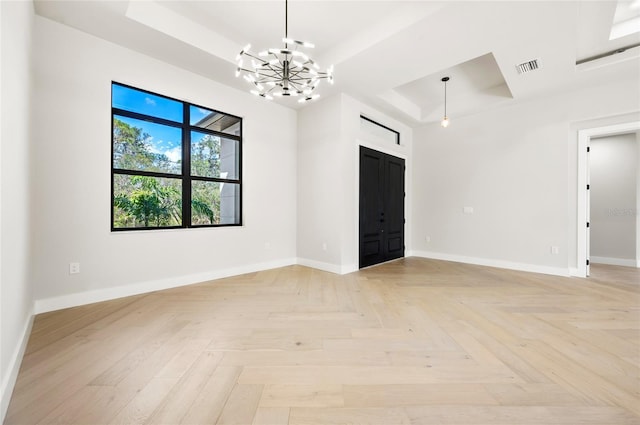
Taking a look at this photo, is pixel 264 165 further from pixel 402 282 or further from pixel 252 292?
pixel 402 282

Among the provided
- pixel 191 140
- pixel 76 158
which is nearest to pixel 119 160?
pixel 76 158

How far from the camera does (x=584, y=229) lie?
14.6 ft

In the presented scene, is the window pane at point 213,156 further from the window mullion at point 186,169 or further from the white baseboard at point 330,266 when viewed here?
the white baseboard at point 330,266

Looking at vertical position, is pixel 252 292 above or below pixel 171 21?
below

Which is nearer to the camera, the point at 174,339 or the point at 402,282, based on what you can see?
the point at 174,339

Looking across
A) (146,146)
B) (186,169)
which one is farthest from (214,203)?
(146,146)

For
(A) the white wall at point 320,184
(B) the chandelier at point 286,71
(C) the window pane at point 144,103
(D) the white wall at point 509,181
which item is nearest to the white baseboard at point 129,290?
(A) the white wall at point 320,184

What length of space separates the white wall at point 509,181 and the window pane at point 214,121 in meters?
4.27

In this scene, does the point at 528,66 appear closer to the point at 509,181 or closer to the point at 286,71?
the point at 509,181

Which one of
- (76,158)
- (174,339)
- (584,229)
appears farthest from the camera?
(584,229)

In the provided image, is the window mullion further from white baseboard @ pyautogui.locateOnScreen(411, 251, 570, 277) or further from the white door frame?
the white door frame

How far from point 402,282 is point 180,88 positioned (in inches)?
172

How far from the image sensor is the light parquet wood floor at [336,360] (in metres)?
1.51

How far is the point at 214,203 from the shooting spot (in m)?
4.40
